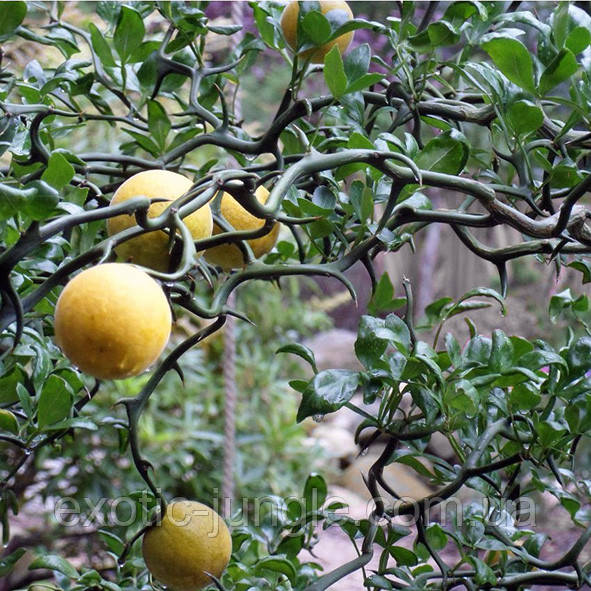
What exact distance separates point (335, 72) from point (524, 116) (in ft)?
0.34

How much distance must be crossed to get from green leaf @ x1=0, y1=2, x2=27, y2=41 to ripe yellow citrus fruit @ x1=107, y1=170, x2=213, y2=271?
99 millimetres

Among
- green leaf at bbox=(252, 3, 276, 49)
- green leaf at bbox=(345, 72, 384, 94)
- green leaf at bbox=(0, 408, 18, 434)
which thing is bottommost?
green leaf at bbox=(0, 408, 18, 434)

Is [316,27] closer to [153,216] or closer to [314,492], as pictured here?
[153,216]

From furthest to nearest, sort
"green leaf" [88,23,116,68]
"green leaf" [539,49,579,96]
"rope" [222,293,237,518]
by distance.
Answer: "rope" [222,293,237,518] → "green leaf" [88,23,116,68] → "green leaf" [539,49,579,96]

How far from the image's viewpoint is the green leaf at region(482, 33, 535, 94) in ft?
1.27

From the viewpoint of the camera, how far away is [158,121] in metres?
0.51

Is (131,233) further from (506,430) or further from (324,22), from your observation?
(506,430)

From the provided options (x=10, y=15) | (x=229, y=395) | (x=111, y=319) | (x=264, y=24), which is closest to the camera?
(x=111, y=319)

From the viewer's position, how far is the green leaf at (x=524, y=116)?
16.1 inches

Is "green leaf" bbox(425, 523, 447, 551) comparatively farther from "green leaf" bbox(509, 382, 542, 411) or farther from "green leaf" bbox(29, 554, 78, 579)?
"green leaf" bbox(29, 554, 78, 579)

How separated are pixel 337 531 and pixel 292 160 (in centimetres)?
124

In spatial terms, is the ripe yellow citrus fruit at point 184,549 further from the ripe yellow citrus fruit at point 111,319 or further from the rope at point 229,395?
the rope at point 229,395

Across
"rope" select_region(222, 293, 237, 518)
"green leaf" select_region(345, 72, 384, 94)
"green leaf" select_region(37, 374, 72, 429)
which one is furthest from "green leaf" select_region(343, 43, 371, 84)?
"rope" select_region(222, 293, 237, 518)

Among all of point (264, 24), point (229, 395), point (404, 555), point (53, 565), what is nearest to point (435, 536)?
point (404, 555)
